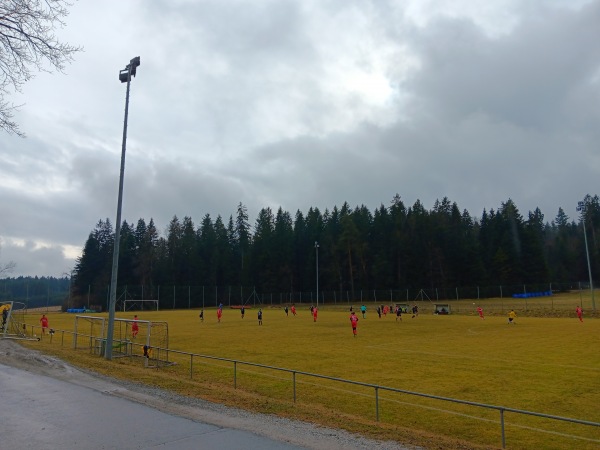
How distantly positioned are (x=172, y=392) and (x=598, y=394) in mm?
12497

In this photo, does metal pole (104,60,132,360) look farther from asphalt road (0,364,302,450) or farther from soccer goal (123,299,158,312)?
soccer goal (123,299,158,312)

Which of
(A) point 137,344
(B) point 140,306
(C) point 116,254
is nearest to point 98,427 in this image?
(C) point 116,254

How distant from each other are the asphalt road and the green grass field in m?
2.19

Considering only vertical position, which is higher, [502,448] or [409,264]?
[409,264]

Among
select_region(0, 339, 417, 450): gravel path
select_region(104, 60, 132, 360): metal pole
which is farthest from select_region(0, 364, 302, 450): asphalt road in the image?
select_region(104, 60, 132, 360): metal pole

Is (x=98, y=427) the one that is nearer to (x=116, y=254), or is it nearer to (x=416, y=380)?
(x=416, y=380)

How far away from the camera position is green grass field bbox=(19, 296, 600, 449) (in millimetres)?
10469

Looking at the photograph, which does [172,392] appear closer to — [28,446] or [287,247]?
[28,446]

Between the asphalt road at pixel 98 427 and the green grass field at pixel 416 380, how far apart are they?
7.18 ft

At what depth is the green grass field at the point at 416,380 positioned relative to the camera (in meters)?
10.5

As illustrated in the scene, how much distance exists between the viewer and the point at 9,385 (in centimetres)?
1300

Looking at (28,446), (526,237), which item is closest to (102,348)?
(28,446)

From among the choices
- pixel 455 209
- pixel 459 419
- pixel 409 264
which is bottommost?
pixel 459 419

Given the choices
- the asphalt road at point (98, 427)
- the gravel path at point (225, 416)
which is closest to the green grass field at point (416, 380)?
the gravel path at point (225, 416)
